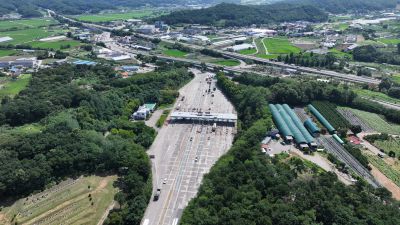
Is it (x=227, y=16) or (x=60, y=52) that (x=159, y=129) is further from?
(x=227, y=16)

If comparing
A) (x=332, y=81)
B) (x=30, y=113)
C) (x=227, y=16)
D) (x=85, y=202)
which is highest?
(x=227, y=16)

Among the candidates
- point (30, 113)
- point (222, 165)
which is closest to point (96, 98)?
point (30, 113)

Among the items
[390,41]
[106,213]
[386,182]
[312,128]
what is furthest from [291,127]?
[390,41]

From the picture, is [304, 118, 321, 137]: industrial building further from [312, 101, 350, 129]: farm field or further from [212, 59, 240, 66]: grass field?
[212, 59, 240, 66]: grass field

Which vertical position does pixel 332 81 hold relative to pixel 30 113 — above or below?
above

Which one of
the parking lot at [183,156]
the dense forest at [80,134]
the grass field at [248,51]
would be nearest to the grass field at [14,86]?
the dense forest at [80,134]

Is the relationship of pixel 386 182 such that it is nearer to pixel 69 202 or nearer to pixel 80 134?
pixel 69 202
